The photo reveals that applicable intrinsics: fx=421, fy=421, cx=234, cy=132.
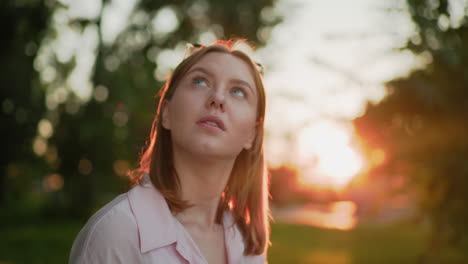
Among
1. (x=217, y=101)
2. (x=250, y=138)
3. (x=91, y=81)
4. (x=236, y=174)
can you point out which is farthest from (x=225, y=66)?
(x=91, y=81)

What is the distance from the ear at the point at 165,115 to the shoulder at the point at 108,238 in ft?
2.33

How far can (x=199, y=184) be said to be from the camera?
249 cm

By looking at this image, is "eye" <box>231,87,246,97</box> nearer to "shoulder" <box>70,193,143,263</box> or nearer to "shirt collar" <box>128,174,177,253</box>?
"shirt collar" <box>128,174,177,253</box>

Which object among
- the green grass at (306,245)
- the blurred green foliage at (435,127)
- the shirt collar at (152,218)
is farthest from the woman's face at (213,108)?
the green grass at (306,245)

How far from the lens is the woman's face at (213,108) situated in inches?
90.8

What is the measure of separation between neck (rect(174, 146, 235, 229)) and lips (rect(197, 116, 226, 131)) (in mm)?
210

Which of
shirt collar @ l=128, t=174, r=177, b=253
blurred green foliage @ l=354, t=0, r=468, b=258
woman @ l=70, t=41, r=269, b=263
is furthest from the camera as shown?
blurred green foliage @ l=354, t=0, r=468, b=258

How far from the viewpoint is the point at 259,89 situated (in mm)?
2656

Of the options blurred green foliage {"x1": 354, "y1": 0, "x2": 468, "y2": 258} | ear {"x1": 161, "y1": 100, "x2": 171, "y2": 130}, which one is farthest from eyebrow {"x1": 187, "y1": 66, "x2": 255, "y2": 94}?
blurred green foliage {"x1": 354, "y1": 0, "x2": 468, "y2": 258}

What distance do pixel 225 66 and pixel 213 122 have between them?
0.37 m

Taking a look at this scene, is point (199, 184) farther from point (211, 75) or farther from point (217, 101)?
point (211, 75)

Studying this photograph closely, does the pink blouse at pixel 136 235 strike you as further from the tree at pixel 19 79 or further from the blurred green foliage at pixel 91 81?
the tree at pixel 19 79

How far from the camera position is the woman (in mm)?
2041

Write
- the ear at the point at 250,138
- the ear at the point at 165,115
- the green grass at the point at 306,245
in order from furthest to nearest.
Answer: the green grass at the point at 306,245
the ear at the point at 250,138
the ear at the point at 165,115
